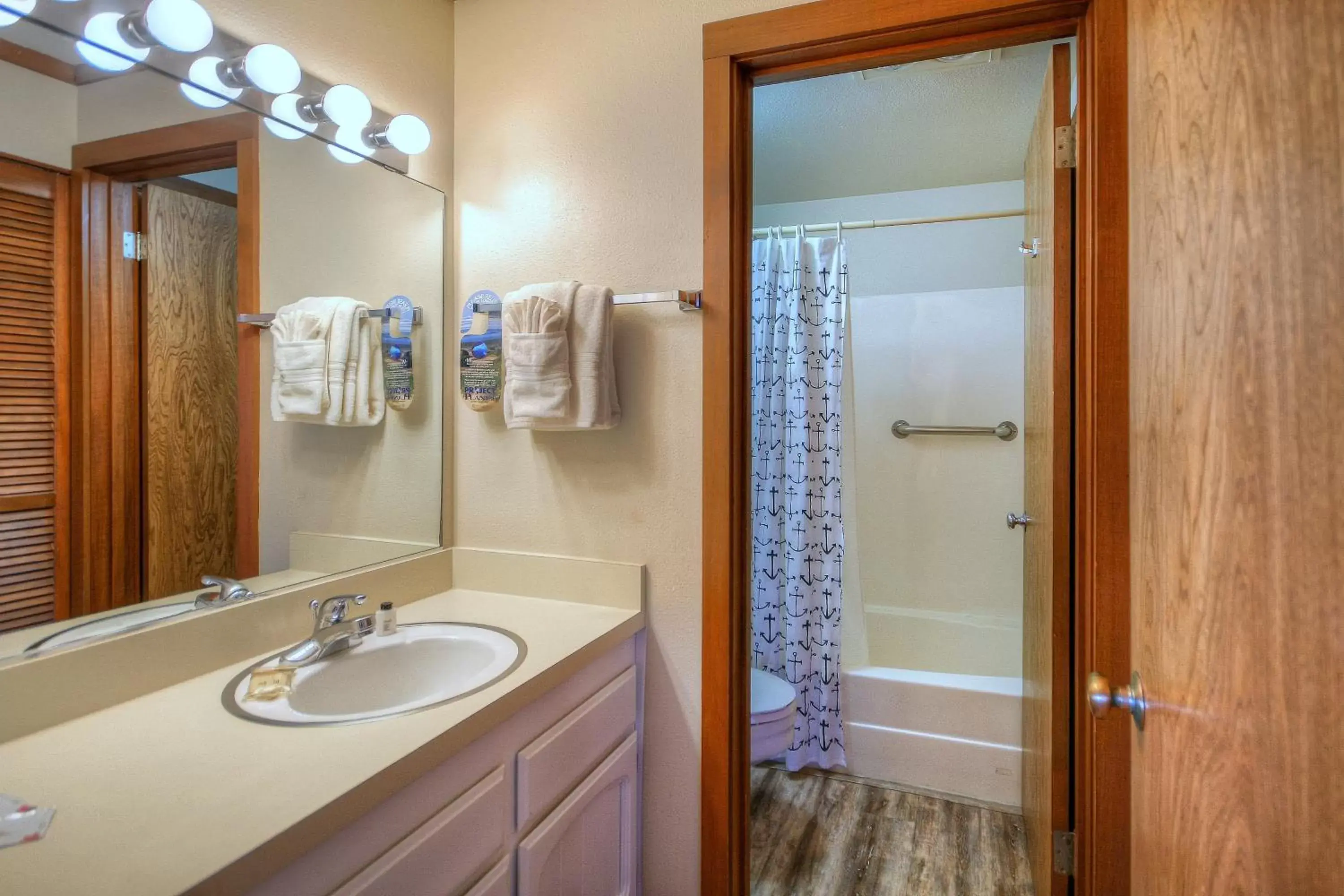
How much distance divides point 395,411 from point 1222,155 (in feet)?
5.03

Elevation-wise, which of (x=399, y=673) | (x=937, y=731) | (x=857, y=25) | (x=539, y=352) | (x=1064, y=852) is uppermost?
(x=857, y=25)

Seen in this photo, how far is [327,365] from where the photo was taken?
1.38 m

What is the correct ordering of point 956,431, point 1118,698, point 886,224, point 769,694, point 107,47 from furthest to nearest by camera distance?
point 956,431, point 886,224, point 769,694, point 107,47, point 1118,698

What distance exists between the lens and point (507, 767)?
1.04m

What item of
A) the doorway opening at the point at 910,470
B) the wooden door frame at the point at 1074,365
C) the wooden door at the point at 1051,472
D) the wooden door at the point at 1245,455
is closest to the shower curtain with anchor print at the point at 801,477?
the doorway opening at the point at 910,470

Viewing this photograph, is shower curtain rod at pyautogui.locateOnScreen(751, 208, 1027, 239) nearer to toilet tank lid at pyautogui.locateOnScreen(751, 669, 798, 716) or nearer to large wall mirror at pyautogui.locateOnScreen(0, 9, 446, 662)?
large wall mirror at pyautogui.locateOnScreen(0, 9, 446, 662)

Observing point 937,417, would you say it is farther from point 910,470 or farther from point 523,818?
point 523,818

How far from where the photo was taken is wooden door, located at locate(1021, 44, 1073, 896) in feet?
4.39

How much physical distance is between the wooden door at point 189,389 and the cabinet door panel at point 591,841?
76 centimetres

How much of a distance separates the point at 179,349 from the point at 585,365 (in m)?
0.73

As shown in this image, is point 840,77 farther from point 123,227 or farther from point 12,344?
point 12,344

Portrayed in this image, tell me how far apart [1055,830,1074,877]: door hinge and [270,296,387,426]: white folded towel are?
177cm

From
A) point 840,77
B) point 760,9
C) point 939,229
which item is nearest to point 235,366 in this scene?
point 760,9

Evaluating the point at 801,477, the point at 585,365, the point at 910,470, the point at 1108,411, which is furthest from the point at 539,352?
the point at 910,470
